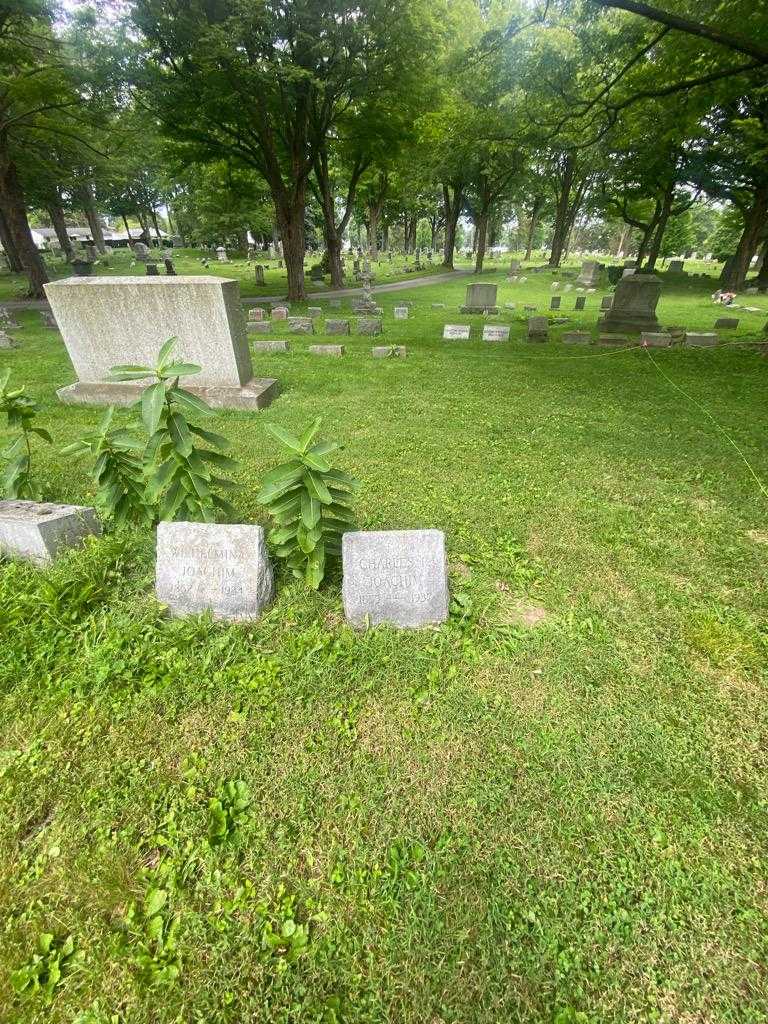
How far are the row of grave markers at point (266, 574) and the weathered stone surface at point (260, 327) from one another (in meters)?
10.6

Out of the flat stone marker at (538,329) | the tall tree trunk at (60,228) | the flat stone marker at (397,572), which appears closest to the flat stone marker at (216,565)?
the flat stone marker at (397,572)

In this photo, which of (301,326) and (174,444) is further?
(301,326)

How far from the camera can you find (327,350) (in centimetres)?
982

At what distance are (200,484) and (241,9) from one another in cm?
1420

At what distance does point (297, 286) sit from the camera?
17.7 m

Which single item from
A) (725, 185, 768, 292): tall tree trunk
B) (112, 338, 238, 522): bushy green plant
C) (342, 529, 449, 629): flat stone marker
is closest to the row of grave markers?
(342, 529, 449, 629): flat stone marker

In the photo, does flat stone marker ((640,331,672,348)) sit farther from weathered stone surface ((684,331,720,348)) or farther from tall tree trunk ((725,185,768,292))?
tall tree trunk ((725,185,768,292))

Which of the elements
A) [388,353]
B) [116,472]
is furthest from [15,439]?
[388,353]

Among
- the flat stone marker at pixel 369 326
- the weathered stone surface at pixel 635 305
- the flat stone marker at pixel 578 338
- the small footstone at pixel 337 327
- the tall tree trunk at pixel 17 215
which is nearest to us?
the flat stone marker at pixel 578 338

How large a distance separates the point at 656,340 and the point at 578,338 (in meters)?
1.71

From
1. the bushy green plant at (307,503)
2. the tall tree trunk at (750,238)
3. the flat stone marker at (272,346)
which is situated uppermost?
the tall tree trunk at (750,238)

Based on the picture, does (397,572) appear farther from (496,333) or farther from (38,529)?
(496,333)

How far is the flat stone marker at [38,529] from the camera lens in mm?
3074

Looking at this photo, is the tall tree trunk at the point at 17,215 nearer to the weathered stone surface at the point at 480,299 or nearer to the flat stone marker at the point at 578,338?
the weathered stone surface at the point at 480,299
